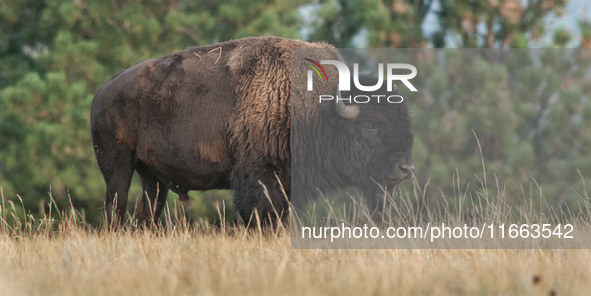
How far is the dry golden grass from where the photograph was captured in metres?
2.46

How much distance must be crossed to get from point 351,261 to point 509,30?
791cm

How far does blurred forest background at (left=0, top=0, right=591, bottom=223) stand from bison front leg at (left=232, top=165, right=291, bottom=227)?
13.5 feet

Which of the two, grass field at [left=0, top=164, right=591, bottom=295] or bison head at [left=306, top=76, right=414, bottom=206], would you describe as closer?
grass field at [left=0, top=164, right=591, bottom=295]

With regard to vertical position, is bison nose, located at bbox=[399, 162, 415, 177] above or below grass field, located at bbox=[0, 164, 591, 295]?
above

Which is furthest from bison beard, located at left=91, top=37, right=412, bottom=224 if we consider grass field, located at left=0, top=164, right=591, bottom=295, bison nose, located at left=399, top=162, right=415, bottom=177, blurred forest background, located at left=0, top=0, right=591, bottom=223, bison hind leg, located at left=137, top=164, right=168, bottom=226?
blurred forest background, located at left=0, top=0, right=591, bottom=223

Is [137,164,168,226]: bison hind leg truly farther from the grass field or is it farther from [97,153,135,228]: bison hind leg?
the grass field

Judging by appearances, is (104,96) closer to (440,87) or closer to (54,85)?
(54,85)

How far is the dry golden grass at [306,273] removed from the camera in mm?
2455

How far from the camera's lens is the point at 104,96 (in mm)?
5098

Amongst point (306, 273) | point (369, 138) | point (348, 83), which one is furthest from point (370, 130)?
point (306, 273)

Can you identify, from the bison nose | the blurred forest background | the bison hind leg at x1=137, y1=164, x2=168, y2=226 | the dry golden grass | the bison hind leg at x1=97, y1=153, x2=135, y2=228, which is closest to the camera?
the dry golden grass

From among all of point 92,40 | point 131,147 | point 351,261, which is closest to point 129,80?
point 131,147

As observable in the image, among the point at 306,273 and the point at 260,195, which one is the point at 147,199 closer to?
the point at 260,195

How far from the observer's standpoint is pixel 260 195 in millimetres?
4391
